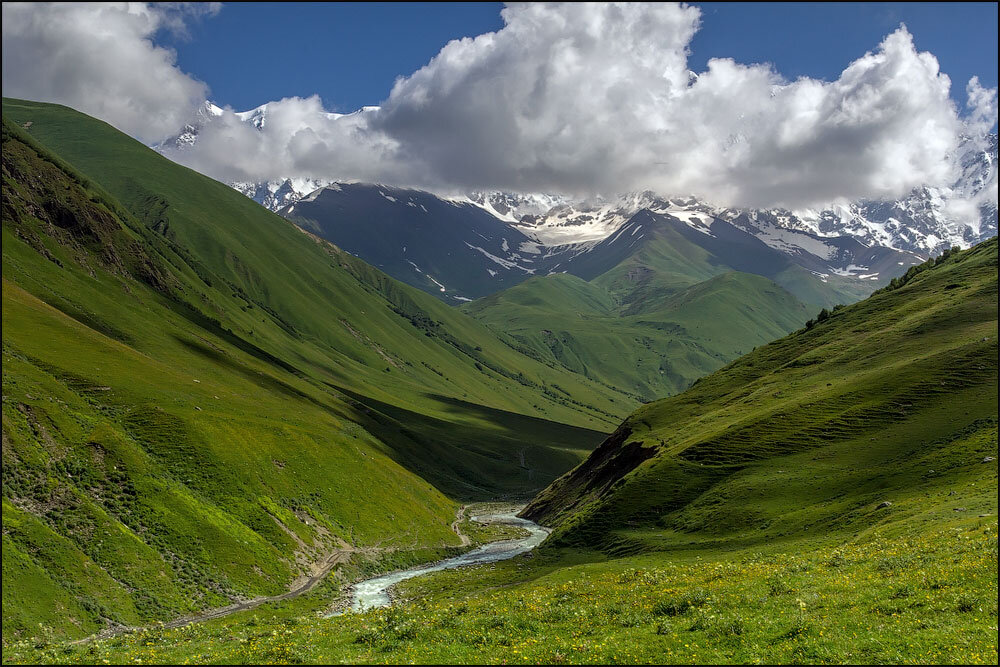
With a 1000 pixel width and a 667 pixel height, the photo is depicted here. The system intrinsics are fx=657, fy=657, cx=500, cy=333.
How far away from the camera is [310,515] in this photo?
112 meters

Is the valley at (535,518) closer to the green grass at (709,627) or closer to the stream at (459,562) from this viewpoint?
the green grass at (709,627)

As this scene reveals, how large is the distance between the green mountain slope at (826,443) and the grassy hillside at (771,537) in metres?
0.45

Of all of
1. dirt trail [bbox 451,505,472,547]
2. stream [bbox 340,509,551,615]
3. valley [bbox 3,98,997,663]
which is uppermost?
valley [bbox 3,98,997,663]

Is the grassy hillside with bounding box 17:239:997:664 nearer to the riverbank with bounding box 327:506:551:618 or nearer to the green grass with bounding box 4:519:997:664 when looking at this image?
the green grass with bounding box 4:519:997:664

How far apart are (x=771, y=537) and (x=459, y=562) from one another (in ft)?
205

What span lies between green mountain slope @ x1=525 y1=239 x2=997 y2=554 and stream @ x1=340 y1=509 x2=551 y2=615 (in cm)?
833

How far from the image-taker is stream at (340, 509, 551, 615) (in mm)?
88562

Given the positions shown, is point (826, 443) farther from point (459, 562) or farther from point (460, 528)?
point (460, 528)

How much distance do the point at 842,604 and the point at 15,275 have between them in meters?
189

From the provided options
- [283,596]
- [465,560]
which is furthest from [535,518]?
[283,596]

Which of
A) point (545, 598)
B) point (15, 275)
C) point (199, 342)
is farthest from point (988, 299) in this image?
point (15, 275)

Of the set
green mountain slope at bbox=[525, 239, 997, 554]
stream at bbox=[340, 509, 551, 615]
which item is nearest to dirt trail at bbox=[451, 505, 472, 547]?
stream at bbox=[340, 509, 551, 615]

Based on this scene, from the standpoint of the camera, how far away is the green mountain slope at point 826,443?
77.7 metres

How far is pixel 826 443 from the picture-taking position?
101938mm
